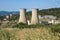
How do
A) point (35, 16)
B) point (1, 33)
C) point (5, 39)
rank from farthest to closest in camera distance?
point (35, 16), point (1, 33), point (5, 39)

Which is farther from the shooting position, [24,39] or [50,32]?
[50,32]

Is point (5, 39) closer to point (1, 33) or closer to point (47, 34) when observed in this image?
point (1, 33)

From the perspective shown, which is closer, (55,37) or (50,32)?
(55,37)

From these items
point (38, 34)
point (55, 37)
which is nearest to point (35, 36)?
point (38, 34)

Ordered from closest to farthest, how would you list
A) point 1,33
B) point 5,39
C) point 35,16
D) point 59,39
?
1. point 59,39
2. point 5,39
3. point 1,33
4. point 35,16

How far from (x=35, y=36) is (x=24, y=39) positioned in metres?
0.14

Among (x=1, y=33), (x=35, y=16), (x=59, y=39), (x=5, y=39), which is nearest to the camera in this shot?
(x=59, y=39)

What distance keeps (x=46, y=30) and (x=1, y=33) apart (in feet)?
1.66

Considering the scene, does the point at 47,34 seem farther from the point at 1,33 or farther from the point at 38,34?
the point at 1,33

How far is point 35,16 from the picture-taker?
16.3 m

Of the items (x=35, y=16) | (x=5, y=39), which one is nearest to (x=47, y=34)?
(x=5, y=39)

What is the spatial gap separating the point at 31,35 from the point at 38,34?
0.08 meters

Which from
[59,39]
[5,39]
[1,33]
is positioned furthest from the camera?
[1,33]

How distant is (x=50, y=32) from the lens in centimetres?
245
